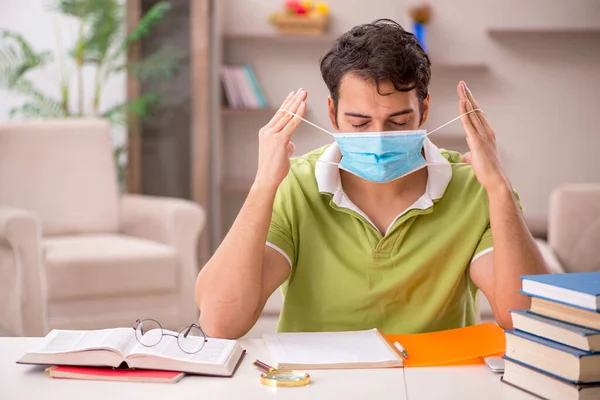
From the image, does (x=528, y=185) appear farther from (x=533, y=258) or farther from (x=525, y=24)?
(x=533, y=258)

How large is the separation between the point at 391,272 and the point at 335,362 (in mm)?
402

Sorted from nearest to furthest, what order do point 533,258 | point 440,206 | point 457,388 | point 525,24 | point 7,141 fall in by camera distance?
point 457,388 → point 533,258 → point 440,206 → point 7,141 → point 525,24

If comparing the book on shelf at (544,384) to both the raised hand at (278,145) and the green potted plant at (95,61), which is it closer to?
the raised hand at (278,145)

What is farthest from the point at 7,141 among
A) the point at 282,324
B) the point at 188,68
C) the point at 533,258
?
the point at 533,258

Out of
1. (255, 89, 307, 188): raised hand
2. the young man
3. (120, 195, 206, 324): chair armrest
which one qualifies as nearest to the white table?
the young man

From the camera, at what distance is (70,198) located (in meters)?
3.83

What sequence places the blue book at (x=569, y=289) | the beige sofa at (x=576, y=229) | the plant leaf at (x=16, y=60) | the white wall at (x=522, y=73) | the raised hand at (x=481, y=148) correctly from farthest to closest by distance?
the white wall at (x=522, y=73)
the plant leaf at (x=16, y=60)
the beige sofa at (x=576, y=229)
the raised hand at (x=481, y=148)
the blue book at (x=569, y=289)

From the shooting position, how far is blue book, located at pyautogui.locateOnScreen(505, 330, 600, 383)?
3.74 feet

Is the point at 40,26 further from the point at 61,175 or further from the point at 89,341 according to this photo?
the point at 89,341

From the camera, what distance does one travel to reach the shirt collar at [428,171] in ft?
5.66

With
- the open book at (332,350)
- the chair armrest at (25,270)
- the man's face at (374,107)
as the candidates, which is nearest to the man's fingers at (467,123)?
the man's face at (374,107)

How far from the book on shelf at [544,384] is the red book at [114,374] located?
499 mm

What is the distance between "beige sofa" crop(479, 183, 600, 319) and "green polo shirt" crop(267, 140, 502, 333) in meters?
1.39

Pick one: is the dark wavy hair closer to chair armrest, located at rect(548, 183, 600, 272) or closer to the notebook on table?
the notebook on table
